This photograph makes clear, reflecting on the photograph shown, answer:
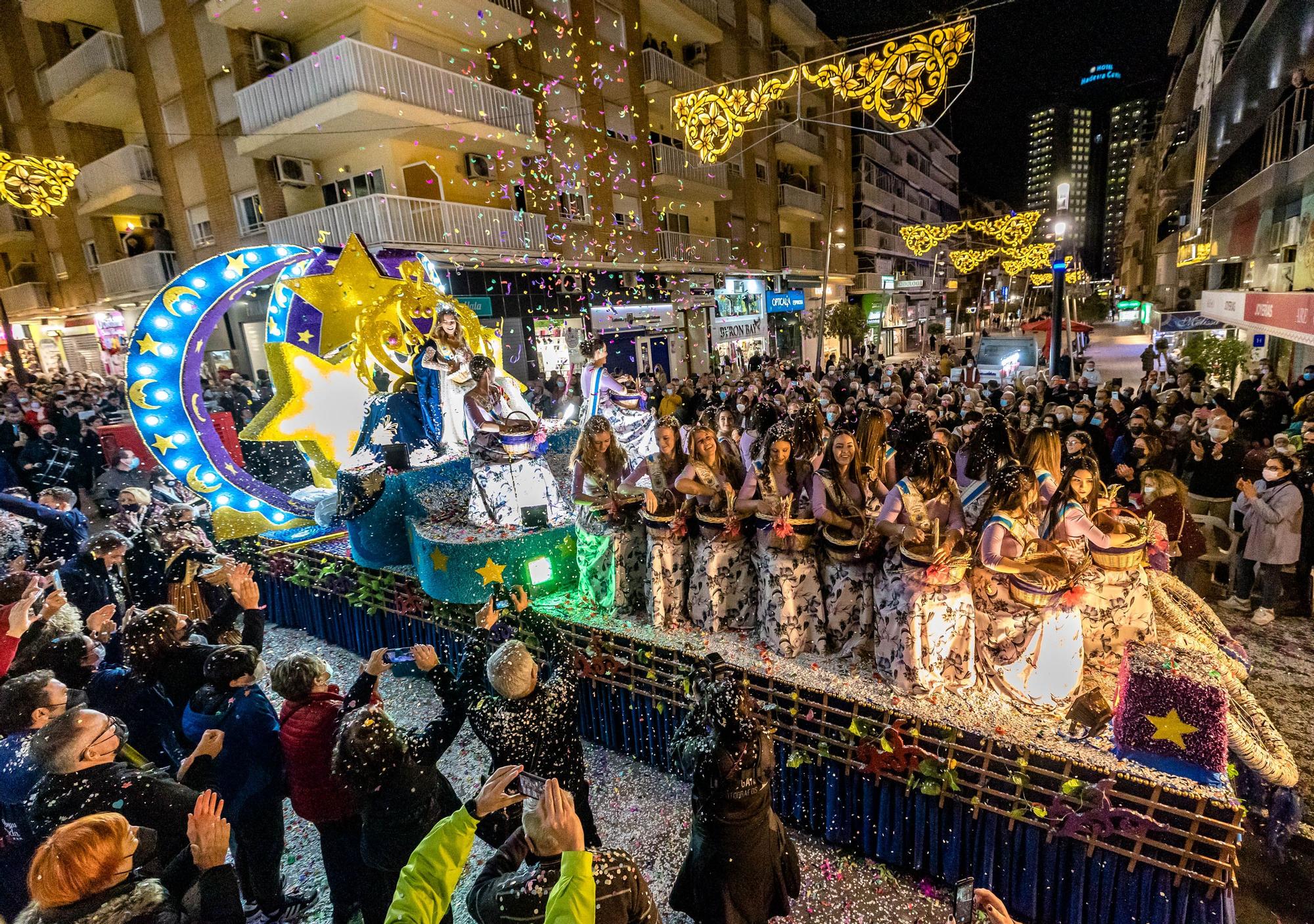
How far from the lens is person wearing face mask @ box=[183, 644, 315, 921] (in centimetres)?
310

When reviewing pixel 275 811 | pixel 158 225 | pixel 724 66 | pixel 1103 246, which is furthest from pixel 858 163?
pixel 1103 246

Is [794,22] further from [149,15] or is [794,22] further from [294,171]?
[149,15]

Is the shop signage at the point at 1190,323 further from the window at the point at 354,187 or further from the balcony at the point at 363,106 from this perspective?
the window at the point at 354,187

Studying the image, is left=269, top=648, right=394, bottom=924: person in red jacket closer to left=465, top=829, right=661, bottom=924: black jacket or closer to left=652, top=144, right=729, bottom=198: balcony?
left=465, top=829, right=661, bottom=924: black jacket

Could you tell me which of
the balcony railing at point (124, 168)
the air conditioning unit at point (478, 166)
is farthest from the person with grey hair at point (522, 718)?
the balcony railing at point (124, 168)

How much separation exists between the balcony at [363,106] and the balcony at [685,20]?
8.18 metres

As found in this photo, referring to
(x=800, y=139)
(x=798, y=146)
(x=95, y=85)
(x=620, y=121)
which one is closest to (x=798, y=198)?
(x=798, y=146)

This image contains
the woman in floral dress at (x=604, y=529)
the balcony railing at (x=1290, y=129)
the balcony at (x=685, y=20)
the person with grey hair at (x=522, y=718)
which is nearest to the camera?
the person with grey hair at (x=522, y=718)

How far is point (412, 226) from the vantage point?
12641mm

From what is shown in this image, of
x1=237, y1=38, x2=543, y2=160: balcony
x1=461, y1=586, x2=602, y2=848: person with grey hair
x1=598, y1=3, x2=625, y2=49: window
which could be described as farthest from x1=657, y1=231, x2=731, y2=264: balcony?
x1=461, y1=586, x2=602, y2=848: person with grey hair

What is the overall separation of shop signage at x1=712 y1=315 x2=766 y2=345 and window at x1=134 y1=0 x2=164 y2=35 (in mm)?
17920

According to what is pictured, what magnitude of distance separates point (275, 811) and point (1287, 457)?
27.5 ft

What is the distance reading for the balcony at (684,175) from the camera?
62.6 feet

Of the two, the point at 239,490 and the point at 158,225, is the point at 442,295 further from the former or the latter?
the point at 158,225
